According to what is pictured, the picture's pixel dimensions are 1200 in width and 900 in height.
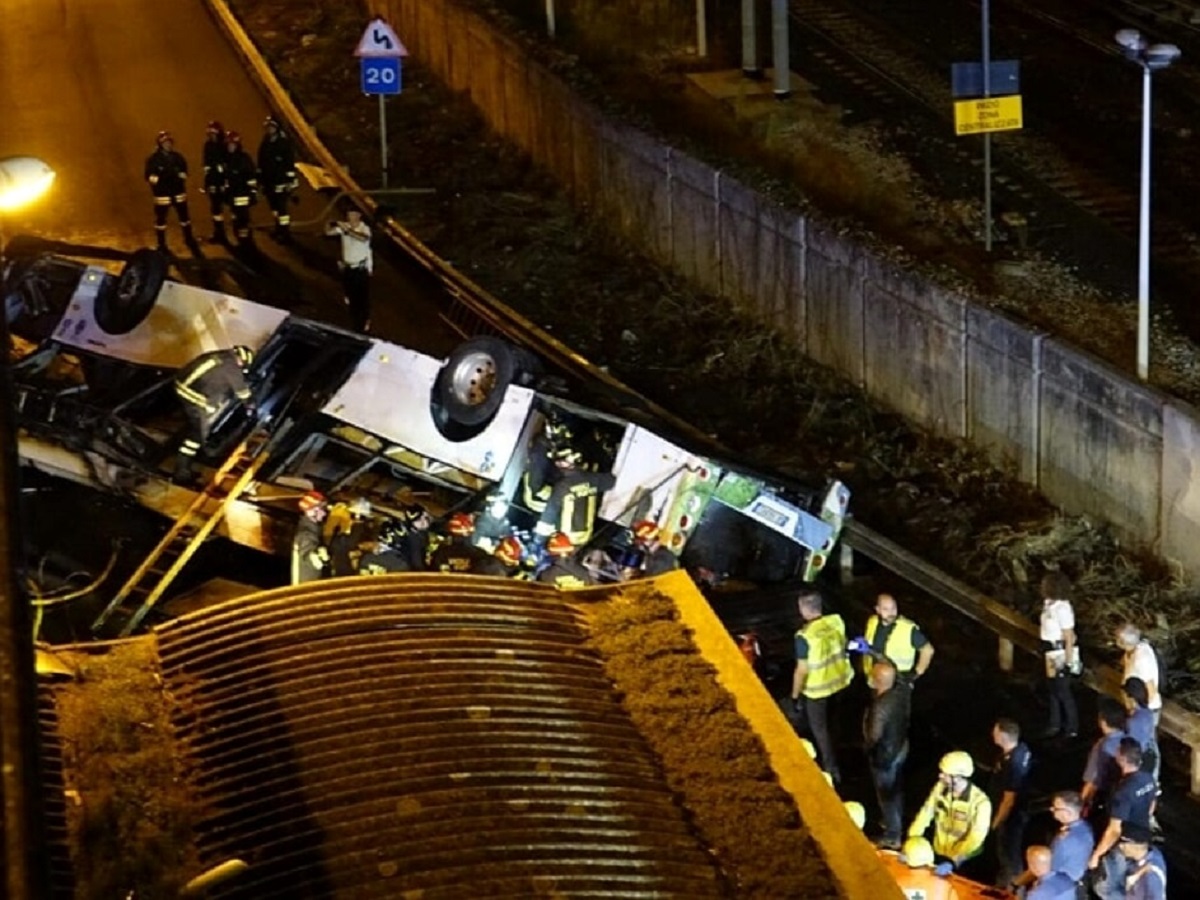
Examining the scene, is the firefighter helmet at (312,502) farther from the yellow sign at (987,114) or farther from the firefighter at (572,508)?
the yellow sign at (987,114)

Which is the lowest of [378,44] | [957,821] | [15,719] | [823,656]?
[957,821]

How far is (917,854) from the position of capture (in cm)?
934

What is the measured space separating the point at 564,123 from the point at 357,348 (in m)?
9.06

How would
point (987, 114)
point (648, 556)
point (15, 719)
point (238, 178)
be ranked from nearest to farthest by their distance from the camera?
point (15, 719) < point (648, 556) < point (987, 114) < point (238, 178)

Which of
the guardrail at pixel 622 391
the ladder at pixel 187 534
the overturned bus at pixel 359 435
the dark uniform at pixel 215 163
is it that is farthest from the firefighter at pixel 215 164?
the ladder at pixel 187 534

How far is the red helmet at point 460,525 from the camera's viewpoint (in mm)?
12847

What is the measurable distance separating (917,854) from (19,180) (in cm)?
531

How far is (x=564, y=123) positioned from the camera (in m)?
22.7

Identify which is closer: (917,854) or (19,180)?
(19,180)

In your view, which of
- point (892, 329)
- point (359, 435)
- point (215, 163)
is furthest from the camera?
point (215, 163)

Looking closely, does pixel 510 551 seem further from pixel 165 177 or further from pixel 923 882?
pixel 165 177

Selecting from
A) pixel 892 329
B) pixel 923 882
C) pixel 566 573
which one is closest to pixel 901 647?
pixel 566 573

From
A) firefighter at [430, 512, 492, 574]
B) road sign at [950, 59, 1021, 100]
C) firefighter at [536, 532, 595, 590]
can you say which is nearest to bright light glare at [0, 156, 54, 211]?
firefighter at [536, 532, 595, 590]

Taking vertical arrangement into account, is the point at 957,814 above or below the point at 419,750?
below
